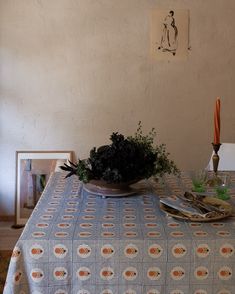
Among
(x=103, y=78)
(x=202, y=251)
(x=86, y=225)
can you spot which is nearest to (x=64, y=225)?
(x=86, y=225)

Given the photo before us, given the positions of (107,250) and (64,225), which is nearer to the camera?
(107,250)

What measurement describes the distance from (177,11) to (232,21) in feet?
1.39

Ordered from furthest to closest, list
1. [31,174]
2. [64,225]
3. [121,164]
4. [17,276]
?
[31,174], [121,164], [64,225], [17,276]

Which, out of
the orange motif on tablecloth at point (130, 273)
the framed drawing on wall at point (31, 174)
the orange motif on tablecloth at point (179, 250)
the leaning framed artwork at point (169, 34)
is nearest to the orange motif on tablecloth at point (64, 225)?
the orange motif on tablecloth at point (130, 273)

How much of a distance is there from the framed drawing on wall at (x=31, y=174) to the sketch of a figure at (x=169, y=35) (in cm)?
108

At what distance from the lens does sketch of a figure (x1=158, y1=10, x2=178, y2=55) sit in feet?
9.02

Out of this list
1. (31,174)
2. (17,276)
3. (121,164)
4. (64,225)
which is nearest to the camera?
(17,276)

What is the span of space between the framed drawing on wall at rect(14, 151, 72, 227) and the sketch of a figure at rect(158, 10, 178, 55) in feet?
3.56

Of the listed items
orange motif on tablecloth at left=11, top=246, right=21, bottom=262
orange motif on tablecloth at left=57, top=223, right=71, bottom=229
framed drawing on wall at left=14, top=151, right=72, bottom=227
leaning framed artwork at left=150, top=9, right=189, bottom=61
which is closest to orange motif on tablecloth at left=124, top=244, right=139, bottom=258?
orange motif on tablecloth at left=57, top=223, right=71, bottom=229

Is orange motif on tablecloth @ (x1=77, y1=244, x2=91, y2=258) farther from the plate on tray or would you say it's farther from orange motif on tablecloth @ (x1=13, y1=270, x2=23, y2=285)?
the plate on tray

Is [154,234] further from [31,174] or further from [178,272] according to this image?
[31,174]

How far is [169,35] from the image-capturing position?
277 centimetres

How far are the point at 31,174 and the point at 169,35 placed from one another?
1499mm

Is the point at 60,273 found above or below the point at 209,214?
below
